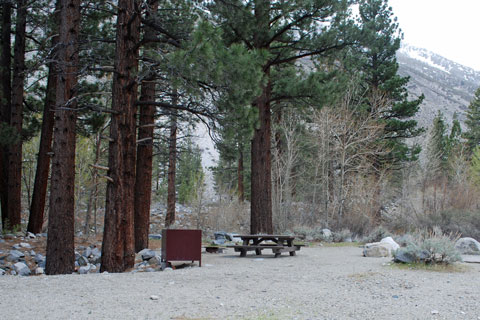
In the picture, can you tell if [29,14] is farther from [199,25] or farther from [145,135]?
[199,25]

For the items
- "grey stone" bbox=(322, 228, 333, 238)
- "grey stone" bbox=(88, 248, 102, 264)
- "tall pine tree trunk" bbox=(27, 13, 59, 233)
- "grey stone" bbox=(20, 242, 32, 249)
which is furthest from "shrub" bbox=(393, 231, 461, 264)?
"tall pine tree trunk" bbox=(27, 13, 59, 233)

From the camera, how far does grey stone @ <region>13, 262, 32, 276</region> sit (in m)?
8.56

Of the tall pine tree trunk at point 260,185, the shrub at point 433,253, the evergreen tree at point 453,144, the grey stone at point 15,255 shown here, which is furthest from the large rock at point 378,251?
the evergreen tree at point 453,144

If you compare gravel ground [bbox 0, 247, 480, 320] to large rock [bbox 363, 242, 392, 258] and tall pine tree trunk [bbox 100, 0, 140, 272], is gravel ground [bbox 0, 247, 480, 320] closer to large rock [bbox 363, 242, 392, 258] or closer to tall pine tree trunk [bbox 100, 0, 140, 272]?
tall pine tree trunk [bbox 100, 0, 140, 272]

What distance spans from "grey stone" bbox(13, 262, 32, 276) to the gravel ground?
2092mm

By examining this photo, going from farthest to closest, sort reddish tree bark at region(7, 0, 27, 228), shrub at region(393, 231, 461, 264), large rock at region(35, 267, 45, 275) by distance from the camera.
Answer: reddish tree bark at region(7, 0, 27, 228)
large rock at region(35, 267, 45, 275)
shrub at region(393, 231, 461, 264)

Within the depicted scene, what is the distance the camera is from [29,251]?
10.6 meters

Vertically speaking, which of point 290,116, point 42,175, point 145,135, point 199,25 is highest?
point 290,116

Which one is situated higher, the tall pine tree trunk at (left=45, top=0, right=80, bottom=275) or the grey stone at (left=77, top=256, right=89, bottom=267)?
the tall pine tree trunk at (left=45, top=0, right=80, bottom=275)

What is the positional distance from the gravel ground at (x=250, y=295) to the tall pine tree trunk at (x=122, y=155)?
131 centimetres

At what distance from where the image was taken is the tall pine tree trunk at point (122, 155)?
313 inches

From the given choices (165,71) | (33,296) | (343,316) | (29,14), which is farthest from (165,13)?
(343,316)

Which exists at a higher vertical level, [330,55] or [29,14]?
[29,14]

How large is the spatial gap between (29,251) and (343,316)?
28.6 feet
